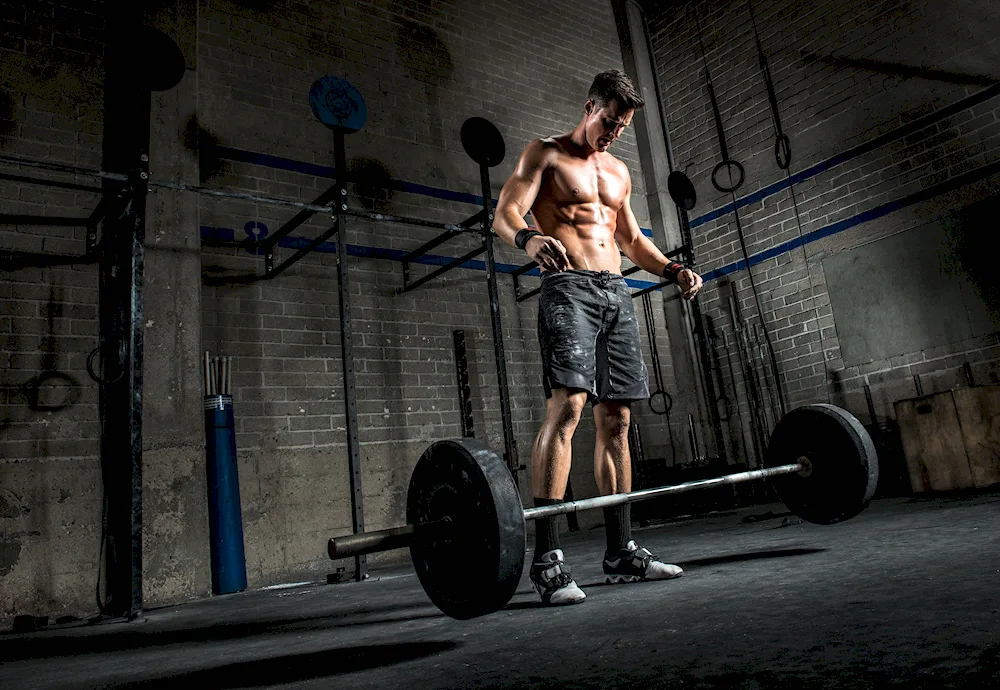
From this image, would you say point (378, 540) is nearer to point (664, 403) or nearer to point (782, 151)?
point (664, 403)

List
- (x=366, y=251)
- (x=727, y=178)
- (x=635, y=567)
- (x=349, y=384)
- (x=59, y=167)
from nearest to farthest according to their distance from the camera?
(x=635, y=567), (x=59, y=167), (x=349, y=384), (x=366, y=251), (x=727, y=178)

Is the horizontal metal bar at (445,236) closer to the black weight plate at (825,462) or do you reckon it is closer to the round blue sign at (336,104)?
the round blue sign at (336,104)

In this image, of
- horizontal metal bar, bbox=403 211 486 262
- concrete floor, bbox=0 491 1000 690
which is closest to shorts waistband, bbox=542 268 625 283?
concrete floor, bbox=0 491 1000 690

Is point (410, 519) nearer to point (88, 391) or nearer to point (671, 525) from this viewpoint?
point (88, 391)

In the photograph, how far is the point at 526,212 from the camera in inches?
83.4

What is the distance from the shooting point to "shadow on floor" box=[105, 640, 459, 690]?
1281mm

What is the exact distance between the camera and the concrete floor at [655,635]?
97cm

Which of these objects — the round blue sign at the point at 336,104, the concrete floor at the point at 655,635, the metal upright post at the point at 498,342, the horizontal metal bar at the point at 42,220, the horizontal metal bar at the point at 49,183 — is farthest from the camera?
the metal upright post at the point at 498,342

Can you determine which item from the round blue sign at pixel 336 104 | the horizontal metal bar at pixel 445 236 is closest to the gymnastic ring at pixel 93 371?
the round blue sign at pixel 336 104

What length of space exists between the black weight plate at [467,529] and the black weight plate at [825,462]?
1302mm

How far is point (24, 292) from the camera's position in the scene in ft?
11.0

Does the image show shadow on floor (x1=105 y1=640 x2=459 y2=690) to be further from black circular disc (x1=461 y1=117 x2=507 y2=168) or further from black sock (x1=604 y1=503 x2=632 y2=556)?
black circular disc (x1=461 y1=117 x2=507 y2=168)

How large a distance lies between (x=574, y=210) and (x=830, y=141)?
4.51m

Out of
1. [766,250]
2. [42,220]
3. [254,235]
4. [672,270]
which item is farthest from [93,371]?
[766,250]
